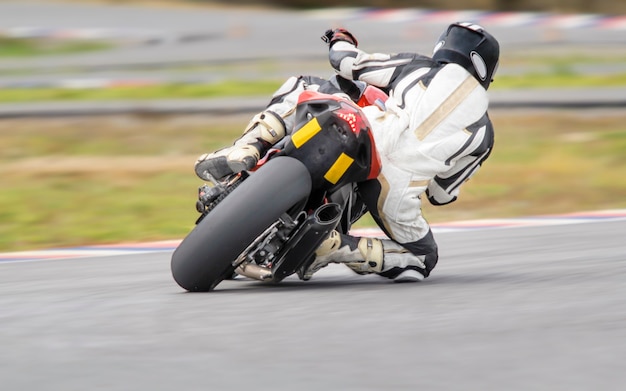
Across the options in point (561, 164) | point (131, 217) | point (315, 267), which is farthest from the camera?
point (561, 164)

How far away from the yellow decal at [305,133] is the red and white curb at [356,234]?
221cm

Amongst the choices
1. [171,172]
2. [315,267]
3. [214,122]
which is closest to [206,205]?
[315,267]

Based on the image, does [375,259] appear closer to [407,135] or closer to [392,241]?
[392,241]

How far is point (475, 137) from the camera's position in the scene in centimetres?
459

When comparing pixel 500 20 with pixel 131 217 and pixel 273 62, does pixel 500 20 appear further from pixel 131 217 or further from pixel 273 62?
pixel 131 217

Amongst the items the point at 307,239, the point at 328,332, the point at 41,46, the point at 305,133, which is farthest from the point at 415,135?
the point at 41,46

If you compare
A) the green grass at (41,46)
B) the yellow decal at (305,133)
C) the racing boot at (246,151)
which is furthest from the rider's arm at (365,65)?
the green grass at (41,46)

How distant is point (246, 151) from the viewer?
14.4ft

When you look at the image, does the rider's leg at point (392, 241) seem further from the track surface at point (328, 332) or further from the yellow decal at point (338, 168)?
the yellow decal at point (338, 168)

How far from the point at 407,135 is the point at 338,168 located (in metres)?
0.46

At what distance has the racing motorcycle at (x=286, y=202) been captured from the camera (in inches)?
159

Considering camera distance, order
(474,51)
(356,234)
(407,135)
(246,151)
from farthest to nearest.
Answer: (356,234), (474,51), (407,135), (246,151)

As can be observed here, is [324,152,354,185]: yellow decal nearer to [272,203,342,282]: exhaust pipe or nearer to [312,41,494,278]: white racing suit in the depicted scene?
[272,203,342,282]: exhaust pipe

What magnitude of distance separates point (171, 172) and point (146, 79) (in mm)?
6717
